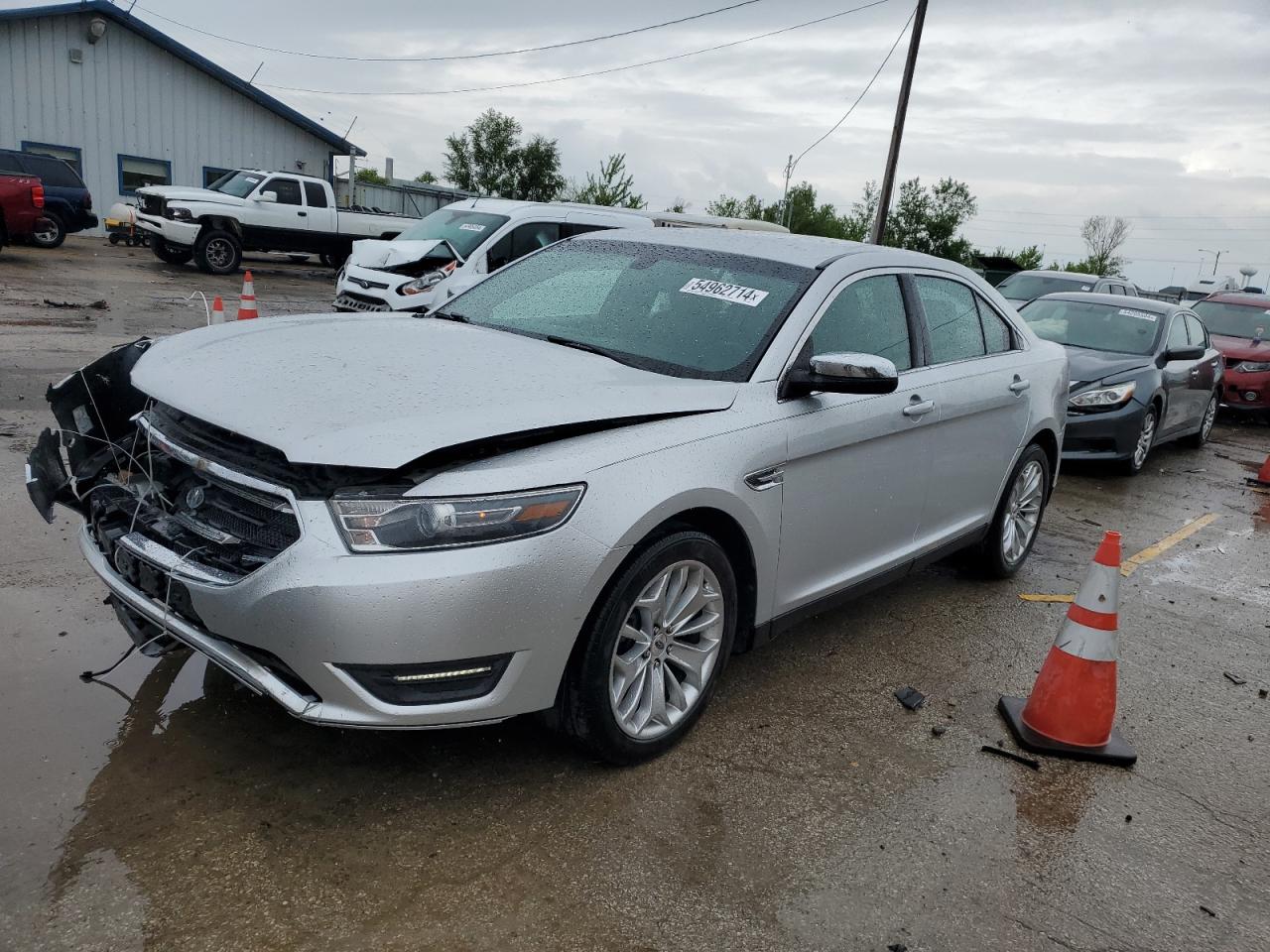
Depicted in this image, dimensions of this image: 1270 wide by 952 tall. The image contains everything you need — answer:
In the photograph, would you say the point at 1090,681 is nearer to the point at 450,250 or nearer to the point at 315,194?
the point at 450,250

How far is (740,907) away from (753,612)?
3.72 feet

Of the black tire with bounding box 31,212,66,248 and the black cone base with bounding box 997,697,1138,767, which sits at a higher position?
the black tire with bounding box 31,212,66,248

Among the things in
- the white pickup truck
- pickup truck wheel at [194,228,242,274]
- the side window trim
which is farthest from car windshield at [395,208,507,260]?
the side window trim

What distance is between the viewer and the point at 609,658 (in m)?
3.04

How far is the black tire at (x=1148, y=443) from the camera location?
9156mm

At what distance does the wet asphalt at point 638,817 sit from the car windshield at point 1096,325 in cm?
582

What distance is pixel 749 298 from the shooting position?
13.0 feet

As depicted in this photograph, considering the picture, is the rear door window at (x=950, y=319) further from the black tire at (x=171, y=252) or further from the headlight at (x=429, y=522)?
the black tire at (x=171, y=252)

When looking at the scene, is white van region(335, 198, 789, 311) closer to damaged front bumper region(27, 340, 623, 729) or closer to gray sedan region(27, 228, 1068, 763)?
gray sedan region(27, 228, 1068, 763)

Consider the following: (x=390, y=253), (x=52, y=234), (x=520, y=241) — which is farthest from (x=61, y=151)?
(x=520, y=241)

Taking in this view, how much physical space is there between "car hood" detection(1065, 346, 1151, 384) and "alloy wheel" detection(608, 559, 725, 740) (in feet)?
22.2

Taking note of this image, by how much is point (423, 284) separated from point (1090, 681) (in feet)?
33.0

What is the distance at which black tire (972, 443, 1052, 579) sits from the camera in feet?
17.7


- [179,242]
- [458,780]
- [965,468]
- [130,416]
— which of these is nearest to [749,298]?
[965,468]
